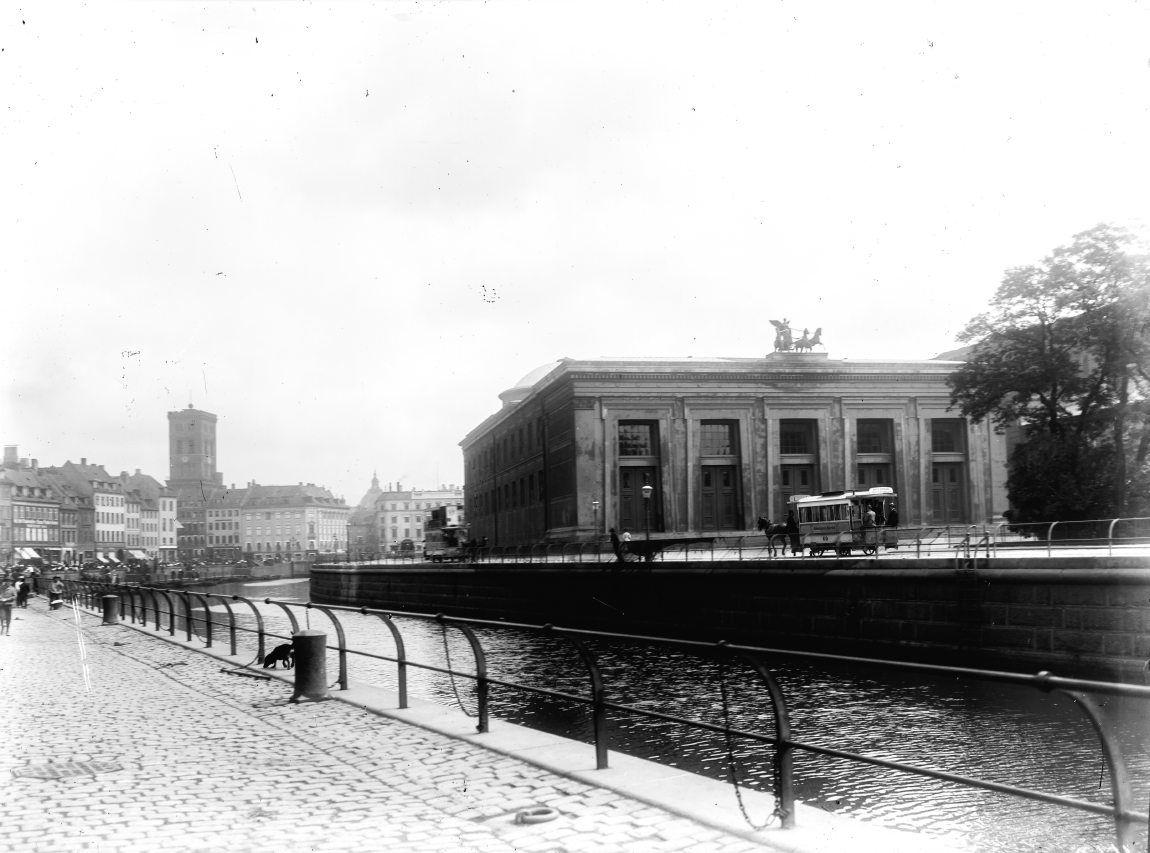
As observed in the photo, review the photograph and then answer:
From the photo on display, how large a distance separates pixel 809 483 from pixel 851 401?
6.19 m

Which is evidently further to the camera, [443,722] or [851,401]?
[851,401]

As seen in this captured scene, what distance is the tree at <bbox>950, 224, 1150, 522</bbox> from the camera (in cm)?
4675

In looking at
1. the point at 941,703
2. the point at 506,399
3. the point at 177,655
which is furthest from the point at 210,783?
the point at 506,399

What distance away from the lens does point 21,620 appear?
127 ft

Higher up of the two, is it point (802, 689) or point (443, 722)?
point (443, 722)

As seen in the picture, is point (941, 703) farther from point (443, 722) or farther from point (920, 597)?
point (443, 722)

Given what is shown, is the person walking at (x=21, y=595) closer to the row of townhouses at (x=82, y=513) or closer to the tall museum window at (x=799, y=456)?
the tall museum window at (x=799, y=456)

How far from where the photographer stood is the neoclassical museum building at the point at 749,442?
225 ft

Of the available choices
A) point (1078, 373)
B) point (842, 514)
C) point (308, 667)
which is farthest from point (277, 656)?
point (1078, 373)

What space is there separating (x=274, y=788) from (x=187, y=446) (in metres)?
202

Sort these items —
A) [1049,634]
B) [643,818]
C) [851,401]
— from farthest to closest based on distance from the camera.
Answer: [851,401], [1049,634], [643,818]

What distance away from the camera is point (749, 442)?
70.7m

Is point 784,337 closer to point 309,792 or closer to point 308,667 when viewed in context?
point 308,667

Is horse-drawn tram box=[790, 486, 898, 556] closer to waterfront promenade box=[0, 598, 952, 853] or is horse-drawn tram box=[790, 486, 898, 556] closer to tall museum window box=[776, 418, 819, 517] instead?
tall museum window box=[776, 418, 819, 517]
